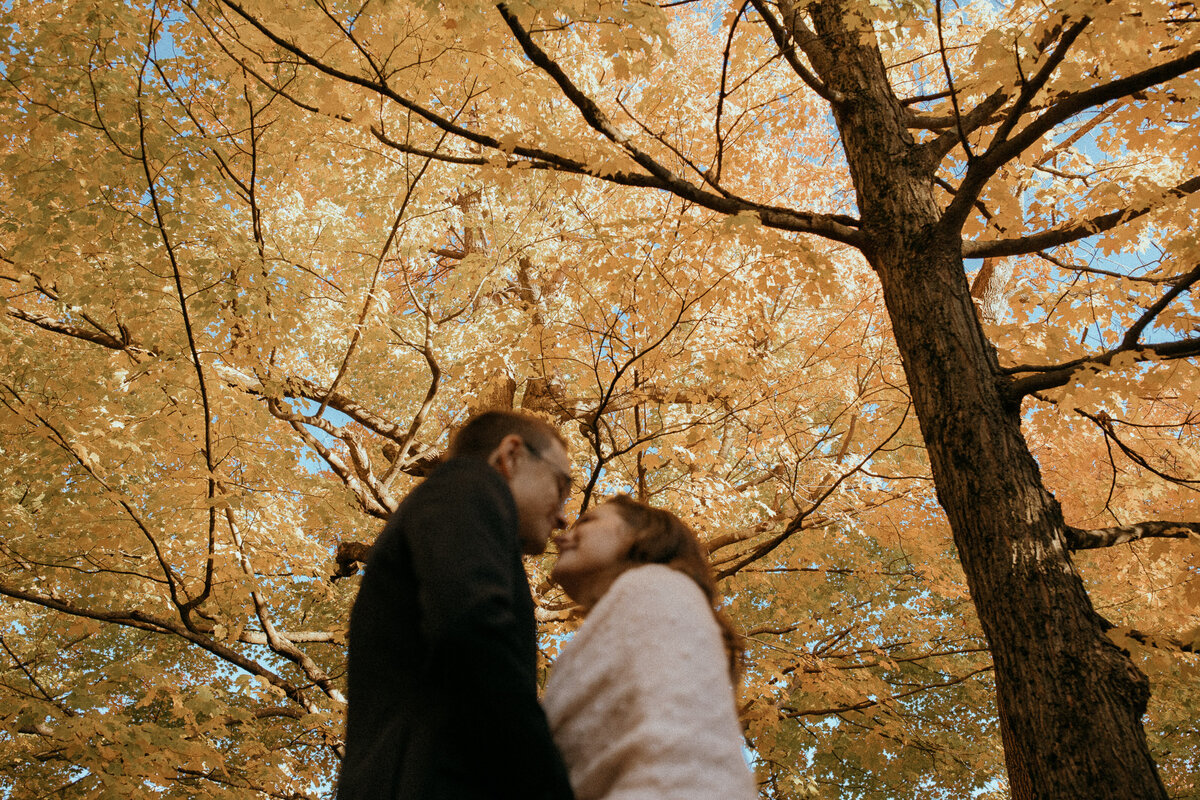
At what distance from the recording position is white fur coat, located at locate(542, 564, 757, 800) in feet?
3.38

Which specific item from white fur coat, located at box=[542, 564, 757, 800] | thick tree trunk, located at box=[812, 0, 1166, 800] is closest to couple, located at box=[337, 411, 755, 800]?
white fur coat, located at box=[542, 564, 757, 800]

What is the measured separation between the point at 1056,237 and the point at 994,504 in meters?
1.49

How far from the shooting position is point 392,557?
1.28 metres

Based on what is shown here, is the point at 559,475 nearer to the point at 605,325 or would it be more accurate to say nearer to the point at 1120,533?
the point at 1120,533

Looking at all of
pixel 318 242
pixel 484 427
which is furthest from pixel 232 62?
pixel 484 427

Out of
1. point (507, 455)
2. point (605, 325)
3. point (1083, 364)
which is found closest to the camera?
point (507, 455)

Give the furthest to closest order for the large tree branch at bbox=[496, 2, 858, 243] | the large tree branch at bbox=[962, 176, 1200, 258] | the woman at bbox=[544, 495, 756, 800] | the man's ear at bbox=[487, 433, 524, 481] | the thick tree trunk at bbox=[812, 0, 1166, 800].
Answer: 1. the large tree branch at bbox=[496, 2, 858, 243]
2. the large tree branch at bbox=[962, 176, 1200, 258]
3. the thick tree trunk at bbox=[812, 0, 1166, 800]
4. the man's ear at bbox=[487, 433, 524, 481]
5. the woman at bbox=[544, 495, 756, 800]

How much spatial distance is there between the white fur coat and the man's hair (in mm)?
374

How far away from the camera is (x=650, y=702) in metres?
1.09

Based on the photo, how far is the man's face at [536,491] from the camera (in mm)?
1510

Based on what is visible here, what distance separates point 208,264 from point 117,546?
246 centimetres

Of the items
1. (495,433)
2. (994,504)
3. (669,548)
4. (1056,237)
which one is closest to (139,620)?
(495,433)

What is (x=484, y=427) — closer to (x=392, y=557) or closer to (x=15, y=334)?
(x=392, y=557)

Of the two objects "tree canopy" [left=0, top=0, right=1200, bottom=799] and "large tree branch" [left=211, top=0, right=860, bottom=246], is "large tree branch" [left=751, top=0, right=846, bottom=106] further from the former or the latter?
"large tree branch" [left=211, top=0, right=860, bottom=246]
